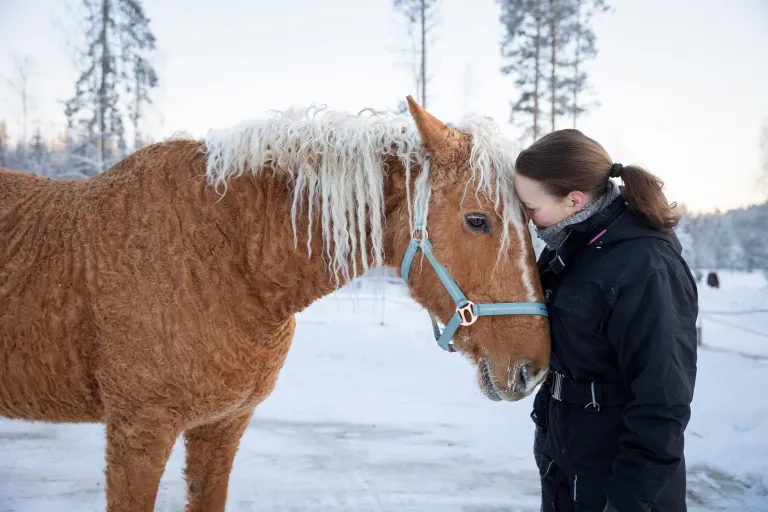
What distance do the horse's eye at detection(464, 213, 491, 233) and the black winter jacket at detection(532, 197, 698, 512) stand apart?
30 centimetres

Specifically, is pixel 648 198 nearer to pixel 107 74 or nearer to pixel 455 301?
pixel 455 301

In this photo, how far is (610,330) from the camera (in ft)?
4.86

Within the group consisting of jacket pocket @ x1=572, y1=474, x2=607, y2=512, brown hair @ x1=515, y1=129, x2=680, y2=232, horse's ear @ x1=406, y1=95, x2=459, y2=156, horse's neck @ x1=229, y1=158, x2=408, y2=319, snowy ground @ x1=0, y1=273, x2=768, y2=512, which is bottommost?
snowy ground @ x1=0, y1=273, x2=768, y2=512

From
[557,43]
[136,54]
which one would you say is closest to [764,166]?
[557,43]

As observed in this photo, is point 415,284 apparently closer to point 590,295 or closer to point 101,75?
point 590,295

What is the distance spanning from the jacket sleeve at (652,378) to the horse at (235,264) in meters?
0.30

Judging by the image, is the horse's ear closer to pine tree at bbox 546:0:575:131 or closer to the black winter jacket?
the black winter jacket

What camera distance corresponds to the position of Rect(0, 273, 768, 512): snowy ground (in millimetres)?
Answer: 3307

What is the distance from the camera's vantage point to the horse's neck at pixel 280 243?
1.91 meters

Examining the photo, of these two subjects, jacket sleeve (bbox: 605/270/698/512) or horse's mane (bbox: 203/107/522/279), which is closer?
jacket sleeve (bbox: 605/270/698/512)

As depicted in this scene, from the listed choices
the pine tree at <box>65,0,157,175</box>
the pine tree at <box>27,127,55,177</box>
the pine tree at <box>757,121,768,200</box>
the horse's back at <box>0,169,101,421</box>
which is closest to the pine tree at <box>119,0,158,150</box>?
the pine tree at <box>65,0,157,175</box>

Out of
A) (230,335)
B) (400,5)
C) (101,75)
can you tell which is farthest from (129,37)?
(230,335)

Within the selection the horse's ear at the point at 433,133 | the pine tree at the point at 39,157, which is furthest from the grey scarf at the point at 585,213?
the pine tree at the point at 39,157

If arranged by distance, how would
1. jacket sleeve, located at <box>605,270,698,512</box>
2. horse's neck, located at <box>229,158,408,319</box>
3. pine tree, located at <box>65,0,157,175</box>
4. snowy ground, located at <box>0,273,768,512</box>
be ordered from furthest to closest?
pine tree, located at <box>65,0,157,175</box>
snowy ground, located at <box>0,273,768,512</box>
horse's neck, located at <box>229,158,408,319</box>
jacket sleeve, located at <box>605,270,698,512</box>
